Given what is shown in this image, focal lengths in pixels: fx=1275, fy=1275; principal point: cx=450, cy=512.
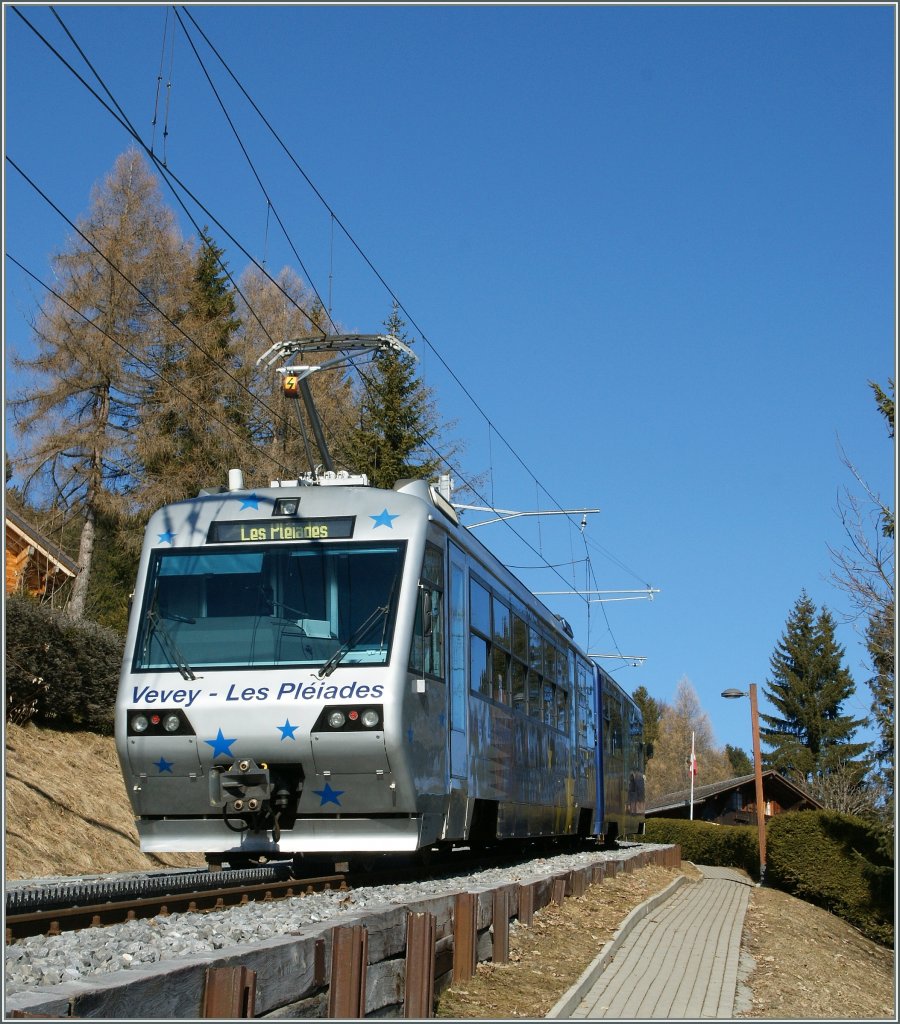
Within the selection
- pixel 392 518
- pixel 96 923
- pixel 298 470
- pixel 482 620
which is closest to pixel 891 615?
pixel 482 620

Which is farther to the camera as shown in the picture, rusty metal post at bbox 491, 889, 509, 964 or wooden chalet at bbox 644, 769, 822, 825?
wooden chalet at bbox 644, 769, 822, 825

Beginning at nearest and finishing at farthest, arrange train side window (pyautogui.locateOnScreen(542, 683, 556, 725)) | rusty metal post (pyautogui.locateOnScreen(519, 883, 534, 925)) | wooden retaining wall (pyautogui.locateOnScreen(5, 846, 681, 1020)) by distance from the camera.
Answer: wooden retaining wall (pyautogui.locateOnScreen(5, 846, 681, 1020))
rusty metal post (pyautogui.locateOnScreen(519, 883, 534, 925))
train side window (pyautogui.locateOnScreen(542, 683, 556, 725))

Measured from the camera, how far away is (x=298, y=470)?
1328 inches

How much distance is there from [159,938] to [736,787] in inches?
2487

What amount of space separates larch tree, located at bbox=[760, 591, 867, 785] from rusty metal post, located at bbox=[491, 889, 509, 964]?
6333cm

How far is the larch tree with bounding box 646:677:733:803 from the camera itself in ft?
392

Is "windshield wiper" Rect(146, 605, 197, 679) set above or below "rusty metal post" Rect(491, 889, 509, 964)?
above

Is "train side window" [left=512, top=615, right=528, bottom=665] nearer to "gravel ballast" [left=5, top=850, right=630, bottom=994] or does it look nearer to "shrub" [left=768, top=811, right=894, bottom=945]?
"gravel ballast" [left=5, top=850, right=630, bottom=994]

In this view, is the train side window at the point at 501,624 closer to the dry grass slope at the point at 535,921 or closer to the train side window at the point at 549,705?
the train side window at the point at 549,705

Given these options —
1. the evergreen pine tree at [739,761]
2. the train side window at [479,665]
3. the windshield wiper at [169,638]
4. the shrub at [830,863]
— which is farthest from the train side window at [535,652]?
the evergreen pine tree at [739,761]

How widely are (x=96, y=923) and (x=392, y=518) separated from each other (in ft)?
14.5

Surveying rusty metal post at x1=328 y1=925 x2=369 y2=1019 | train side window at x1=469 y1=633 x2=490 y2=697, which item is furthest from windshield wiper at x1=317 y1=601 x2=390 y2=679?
rusty metal post at x1=328 y1=925 x2=369 y2=1019

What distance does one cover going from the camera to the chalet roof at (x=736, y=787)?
55.0m

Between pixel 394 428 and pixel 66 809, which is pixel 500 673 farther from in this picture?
pixel 394 428
